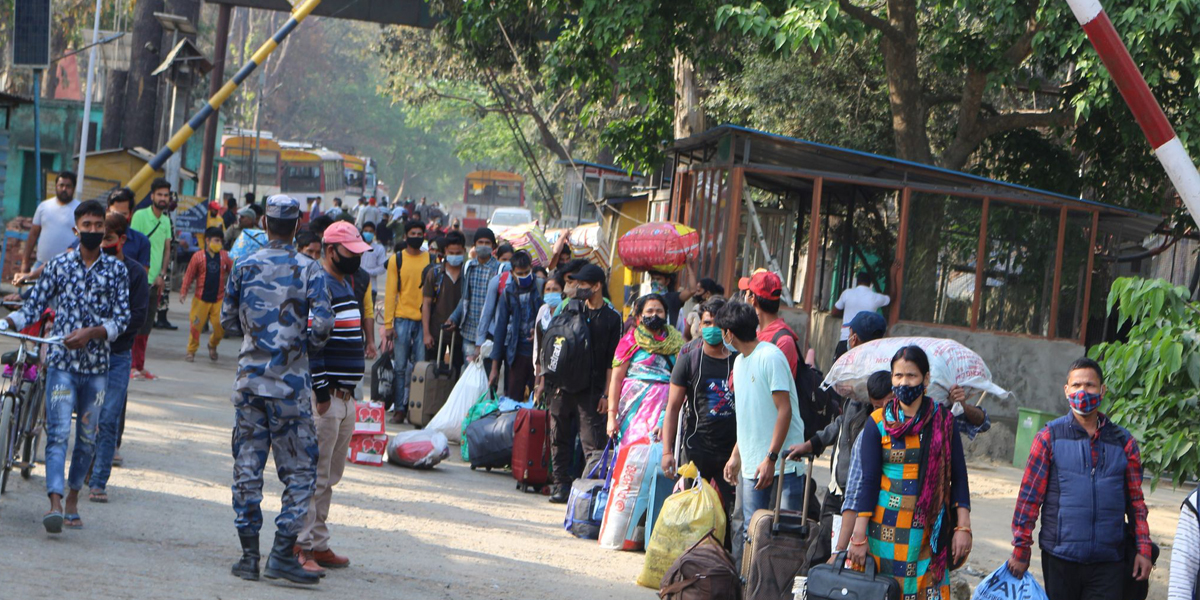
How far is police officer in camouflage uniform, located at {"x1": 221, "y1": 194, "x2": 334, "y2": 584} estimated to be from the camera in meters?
6.05

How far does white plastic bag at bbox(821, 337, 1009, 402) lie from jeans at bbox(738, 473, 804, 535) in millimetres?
779

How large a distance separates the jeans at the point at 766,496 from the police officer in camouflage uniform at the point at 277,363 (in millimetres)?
2170

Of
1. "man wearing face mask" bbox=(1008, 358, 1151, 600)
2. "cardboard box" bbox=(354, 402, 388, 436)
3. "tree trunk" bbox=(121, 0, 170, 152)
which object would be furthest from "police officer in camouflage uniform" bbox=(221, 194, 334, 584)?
"tree trunk" bbox=(121, 0, 170, 152)

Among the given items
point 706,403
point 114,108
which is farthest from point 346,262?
point 114,108

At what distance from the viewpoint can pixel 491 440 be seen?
1048 cm

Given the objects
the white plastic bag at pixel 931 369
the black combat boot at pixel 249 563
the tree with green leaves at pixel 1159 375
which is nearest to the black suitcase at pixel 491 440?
the black combat boot at pixel 249 563

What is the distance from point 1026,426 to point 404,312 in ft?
21.2

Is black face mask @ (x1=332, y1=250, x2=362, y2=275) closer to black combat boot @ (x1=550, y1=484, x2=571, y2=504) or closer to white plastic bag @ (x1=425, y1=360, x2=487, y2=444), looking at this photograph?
black combat boot @ (x1=550, y1=484, x2=571, y2=504)

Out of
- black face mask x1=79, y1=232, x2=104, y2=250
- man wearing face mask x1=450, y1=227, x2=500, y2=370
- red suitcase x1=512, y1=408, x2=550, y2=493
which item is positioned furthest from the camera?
man wearing face mask x1=450, y1=227, x2=500, y2=370

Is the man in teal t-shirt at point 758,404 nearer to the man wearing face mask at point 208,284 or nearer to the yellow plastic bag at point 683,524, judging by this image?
the yellow plastic bag at point 683,524

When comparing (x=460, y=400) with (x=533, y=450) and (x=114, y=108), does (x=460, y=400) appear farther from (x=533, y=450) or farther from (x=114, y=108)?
(x=114, y=108)

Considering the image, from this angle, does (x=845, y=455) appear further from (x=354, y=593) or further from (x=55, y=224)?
(x=55, y=224)

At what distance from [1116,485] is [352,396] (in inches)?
142

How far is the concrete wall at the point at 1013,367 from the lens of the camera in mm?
14094
